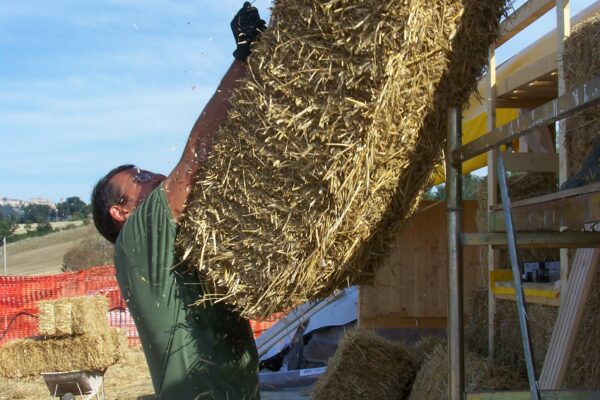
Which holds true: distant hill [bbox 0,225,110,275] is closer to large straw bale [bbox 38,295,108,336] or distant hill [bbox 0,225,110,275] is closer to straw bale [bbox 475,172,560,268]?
large straw bale [bbox 38,295,108,336]

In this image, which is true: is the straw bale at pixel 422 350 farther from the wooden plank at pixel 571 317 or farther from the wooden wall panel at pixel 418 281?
the wooden plank at pixel 571 317

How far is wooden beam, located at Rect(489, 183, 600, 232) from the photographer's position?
176 centimetres

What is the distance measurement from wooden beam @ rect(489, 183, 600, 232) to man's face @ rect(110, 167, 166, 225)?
1.38m

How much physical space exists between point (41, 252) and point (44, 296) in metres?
42.2

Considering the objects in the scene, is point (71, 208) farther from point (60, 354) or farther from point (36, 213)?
point (60, 354)

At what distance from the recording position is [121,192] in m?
2.90

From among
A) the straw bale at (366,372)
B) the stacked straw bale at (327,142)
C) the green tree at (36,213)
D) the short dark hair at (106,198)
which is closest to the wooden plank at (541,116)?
the stacked straw bale at (327,142)

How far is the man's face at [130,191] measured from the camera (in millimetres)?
2895

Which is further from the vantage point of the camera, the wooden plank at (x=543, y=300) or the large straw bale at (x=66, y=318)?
the large straw bale at (x=66, y=318)

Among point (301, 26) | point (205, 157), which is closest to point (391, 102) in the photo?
point (301, 26)

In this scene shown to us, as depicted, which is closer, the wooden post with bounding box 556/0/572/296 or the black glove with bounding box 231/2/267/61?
the black glove with bounding box 231/2/267/61

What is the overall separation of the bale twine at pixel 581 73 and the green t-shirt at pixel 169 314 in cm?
246

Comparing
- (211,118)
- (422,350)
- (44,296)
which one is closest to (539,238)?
(211,118)

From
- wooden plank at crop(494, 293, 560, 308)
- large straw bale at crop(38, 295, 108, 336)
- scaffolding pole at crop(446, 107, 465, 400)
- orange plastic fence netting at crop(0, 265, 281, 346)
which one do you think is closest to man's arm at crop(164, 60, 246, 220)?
scaffolding pole at crop(446, 107, 465, 400)
